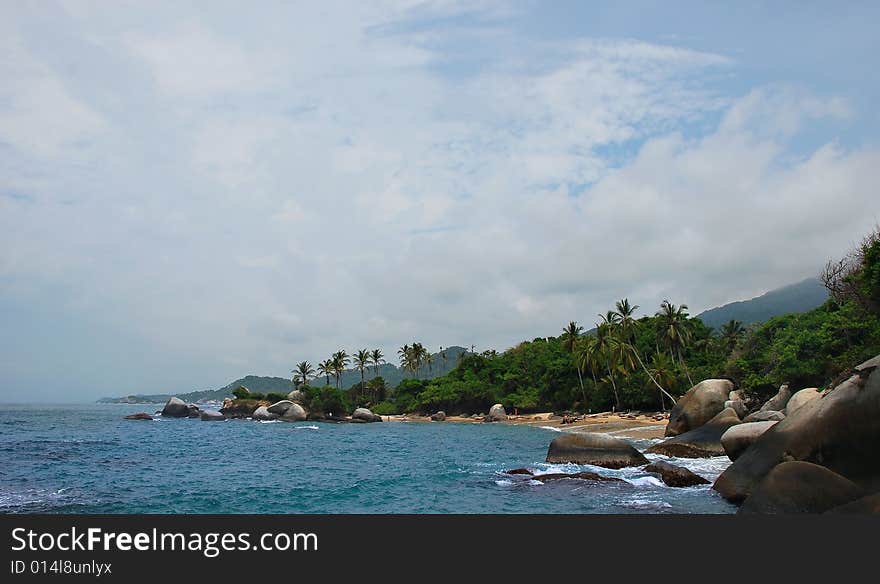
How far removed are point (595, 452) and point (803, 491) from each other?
14724 millimetres

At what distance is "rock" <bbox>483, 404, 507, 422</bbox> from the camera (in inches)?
3324

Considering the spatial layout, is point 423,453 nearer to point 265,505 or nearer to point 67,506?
point 265,505

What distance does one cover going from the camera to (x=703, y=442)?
31438mm

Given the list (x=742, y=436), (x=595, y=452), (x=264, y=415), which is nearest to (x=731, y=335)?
(x=595, y=452)

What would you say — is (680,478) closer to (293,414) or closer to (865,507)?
(865,507)

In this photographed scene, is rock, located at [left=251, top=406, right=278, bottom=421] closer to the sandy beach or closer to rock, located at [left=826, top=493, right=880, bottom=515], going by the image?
the sandy beach

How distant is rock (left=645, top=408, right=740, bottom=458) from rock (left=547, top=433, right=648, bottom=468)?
13.3 ft

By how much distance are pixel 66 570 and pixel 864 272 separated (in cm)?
3019

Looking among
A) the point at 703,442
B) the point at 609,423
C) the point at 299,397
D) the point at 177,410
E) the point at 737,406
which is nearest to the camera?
the point at 703,442

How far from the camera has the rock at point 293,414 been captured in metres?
90.1

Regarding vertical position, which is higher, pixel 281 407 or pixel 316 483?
pixel 316 483

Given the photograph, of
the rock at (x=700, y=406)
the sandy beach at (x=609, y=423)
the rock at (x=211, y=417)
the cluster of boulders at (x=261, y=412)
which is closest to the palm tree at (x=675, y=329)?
the sandy beach at (x=609, y=423)

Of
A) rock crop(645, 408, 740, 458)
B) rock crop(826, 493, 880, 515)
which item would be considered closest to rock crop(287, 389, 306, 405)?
rock crop(645, 408, 740, 458)

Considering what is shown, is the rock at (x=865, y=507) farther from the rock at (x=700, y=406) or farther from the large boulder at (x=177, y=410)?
the large boulder at (x=177, y=410)
